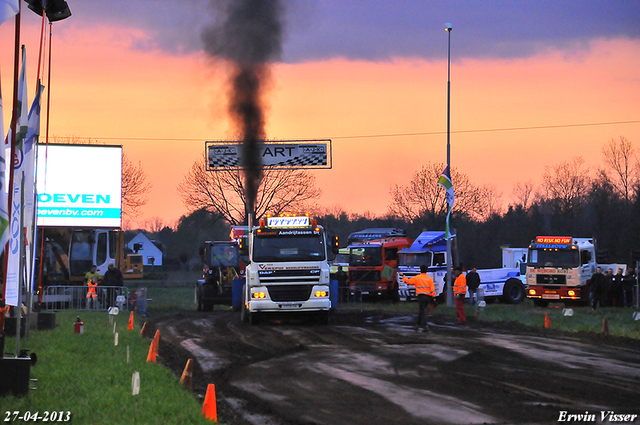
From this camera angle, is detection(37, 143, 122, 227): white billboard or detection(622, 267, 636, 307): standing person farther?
detection(37, 143, 122, 227): white billboard

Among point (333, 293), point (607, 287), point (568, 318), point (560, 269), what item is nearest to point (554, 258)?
point (560, 269)

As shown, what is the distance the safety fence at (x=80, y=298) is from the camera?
26734 millimetres

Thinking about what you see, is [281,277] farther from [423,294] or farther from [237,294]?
[423,294]

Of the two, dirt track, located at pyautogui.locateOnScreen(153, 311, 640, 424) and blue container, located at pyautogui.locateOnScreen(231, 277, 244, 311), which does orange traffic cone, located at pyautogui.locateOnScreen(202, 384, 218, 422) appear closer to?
dirt track, located at pyautogui.locateOnScreen(153, 311, 640, 424)

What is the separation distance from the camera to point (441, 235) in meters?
35.9

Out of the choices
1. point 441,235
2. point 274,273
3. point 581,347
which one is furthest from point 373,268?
point 581,347

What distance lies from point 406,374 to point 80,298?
1859 cm

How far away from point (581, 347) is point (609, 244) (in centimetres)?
4679

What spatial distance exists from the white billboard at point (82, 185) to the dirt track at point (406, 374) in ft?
44.4

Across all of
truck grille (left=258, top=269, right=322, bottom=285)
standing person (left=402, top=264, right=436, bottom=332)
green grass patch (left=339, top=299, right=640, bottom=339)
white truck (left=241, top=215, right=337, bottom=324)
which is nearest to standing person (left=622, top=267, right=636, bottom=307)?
green grass patch (left=339, top=299, right=640, bottom=339)

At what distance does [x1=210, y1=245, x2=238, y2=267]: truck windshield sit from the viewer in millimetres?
29203

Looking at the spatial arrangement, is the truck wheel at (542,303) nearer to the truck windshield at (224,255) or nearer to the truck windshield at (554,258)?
the truck windshield at (554,258)

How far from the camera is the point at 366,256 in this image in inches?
1484

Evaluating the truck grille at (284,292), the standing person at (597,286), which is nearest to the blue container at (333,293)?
the truck grille at (284,292)
